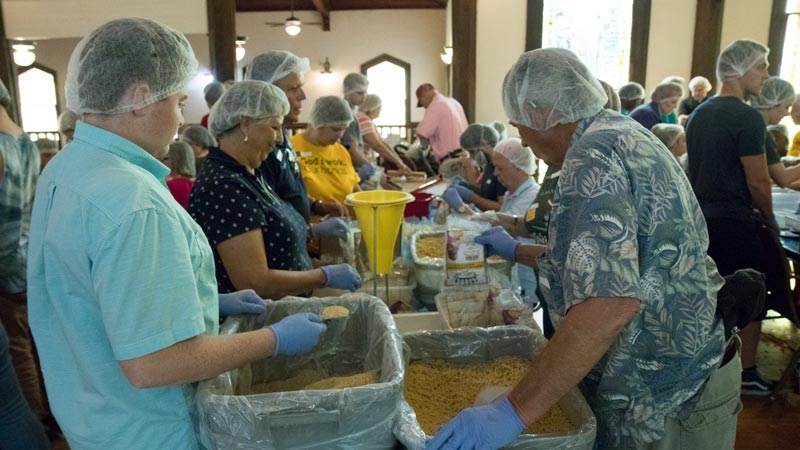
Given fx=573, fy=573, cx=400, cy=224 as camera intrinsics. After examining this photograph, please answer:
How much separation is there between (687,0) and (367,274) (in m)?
5.85

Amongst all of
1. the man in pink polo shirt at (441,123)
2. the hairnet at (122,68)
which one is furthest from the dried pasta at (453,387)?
the man in pink polo shirt at (441,123)

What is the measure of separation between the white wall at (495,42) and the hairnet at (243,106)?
16.2 ft

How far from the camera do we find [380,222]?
1741mm

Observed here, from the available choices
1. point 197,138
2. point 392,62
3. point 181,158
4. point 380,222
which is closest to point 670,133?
point 380,222

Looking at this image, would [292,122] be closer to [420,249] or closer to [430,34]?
[420,249]

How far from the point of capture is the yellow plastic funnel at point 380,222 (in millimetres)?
1713

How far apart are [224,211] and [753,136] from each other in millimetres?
2210

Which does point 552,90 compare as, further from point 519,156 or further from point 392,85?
point 392,85

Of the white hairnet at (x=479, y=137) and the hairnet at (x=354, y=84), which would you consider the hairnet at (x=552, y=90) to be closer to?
the white hairnet at (x=479, y=137)

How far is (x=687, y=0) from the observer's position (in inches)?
246

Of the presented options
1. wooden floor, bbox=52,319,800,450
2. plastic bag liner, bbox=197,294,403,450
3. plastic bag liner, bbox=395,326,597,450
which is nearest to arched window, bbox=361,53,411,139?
wooden floor, bbox=52,319,800,450

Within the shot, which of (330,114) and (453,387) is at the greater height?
(330,114)

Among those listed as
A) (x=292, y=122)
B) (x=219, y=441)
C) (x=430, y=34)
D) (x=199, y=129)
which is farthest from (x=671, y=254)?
(x=430, y=34)

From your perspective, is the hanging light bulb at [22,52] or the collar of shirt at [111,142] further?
the hanging light bulb at [22,52]
